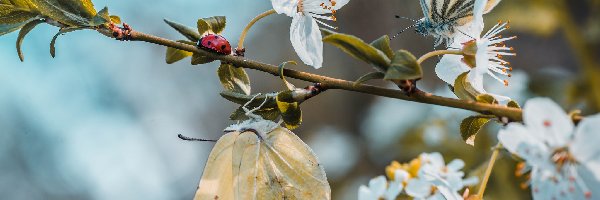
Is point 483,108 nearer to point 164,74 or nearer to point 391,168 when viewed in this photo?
point 391,168

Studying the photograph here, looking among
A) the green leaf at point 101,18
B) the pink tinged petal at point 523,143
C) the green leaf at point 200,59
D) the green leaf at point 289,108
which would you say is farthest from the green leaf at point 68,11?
the pink tinged petal at point 523,143

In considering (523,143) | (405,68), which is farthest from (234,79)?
(523,143)

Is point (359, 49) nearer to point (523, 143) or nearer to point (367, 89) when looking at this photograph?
point (367, 89)

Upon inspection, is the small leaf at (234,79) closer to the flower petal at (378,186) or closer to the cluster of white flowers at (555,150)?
the flower petal at (378,186)

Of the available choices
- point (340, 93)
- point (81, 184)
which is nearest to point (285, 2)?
point (340, 93)

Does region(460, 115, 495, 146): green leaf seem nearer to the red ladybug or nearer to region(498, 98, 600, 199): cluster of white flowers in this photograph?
region(498, 98, 600, 199): cluster of white flowers
